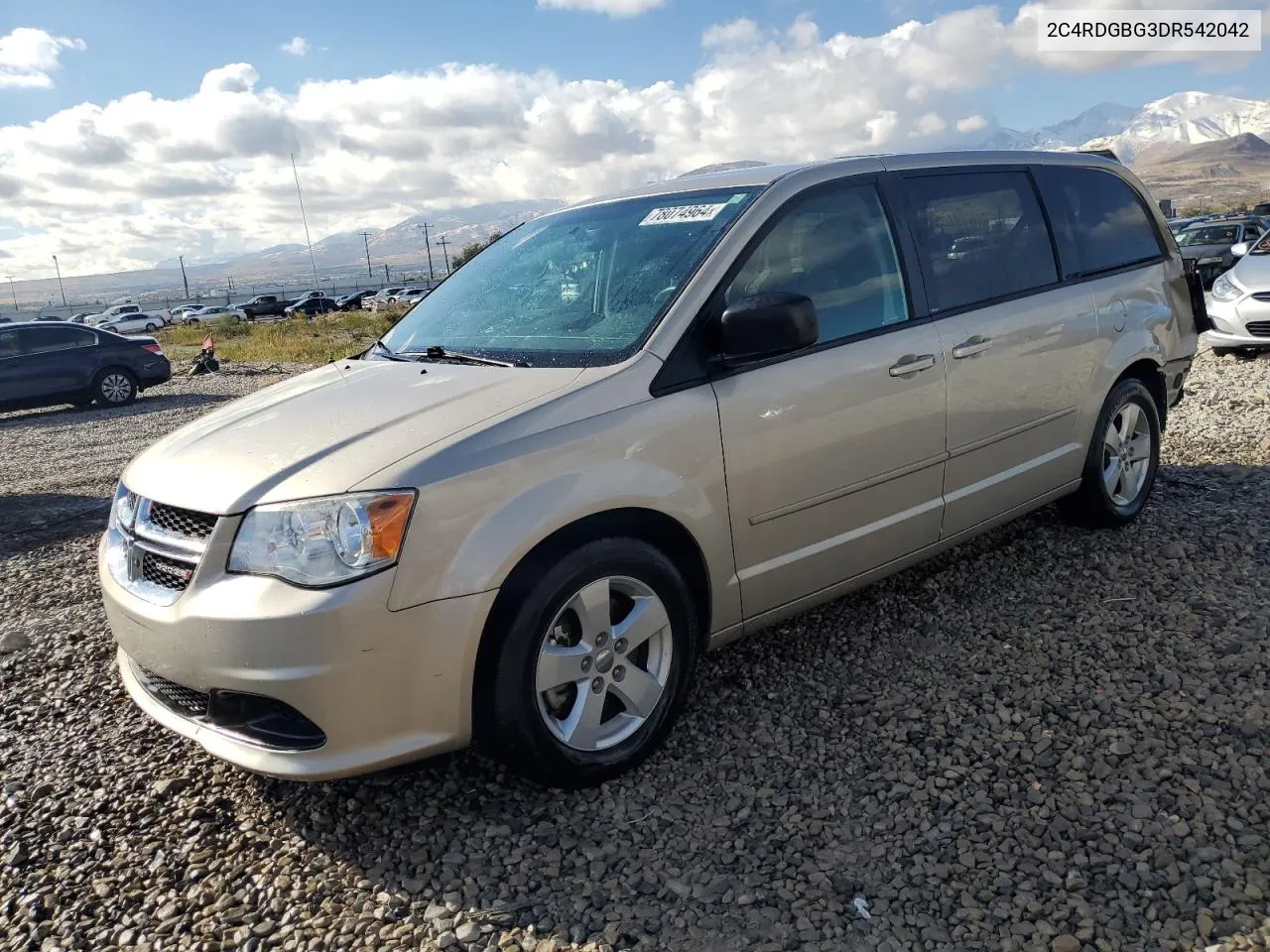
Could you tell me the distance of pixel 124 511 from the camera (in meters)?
2.99

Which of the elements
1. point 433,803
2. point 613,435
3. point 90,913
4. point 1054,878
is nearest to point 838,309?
point 613,435

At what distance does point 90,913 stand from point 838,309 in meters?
2.94

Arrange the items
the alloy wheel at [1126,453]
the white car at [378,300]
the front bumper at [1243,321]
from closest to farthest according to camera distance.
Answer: the alloy wheel at [1126,453], the front bumper at [1243,321], the white car at [378,300]

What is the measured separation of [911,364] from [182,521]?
252 cm

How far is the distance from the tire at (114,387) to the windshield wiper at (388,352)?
12880 mm

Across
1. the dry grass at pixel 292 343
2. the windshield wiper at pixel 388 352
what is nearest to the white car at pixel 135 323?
the dry grass at pixel 292 343

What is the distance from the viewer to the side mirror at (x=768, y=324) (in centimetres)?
288

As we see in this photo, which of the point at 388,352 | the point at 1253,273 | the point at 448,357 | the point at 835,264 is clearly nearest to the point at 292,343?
the point at 1253,273

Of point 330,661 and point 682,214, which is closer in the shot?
point 330,661

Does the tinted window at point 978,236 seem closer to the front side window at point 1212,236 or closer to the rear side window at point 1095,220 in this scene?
the rear side window at point 1095,220

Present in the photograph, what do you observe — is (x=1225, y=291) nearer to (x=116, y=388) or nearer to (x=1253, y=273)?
(x=1253, y=273)

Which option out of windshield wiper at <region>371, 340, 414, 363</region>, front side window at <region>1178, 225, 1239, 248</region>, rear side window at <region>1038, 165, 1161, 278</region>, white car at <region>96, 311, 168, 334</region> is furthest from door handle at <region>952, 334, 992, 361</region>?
white car at <region>96, 311, 168, 334</region>

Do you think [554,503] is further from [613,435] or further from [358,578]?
[358,578]

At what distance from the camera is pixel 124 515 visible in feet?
9.76
